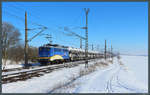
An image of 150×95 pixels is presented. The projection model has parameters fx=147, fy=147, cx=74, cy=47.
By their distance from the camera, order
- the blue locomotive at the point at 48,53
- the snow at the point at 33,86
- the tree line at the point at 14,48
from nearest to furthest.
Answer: the snow at the point at 33,86 → the blue locomotive at the point at 48,53 → the tree line at the point at 14,48

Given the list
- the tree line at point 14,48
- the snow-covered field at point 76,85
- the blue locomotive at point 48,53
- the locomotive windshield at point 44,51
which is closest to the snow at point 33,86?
the snow-covered field at point 76,85

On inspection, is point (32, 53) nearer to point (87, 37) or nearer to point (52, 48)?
point (52, 48)

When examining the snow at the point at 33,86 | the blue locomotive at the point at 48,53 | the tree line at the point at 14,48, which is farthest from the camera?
the tree line at the point at 14,48

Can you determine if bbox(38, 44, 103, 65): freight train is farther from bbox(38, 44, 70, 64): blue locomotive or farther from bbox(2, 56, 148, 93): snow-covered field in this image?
bbox(2, 56, 148, 93): snow-covered field

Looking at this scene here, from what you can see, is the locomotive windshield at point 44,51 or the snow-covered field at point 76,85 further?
the locomotive windshield at point 44,51

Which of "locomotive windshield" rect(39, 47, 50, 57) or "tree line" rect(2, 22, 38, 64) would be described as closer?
"locomotive windshield" rect(39, 47, 50, 57)

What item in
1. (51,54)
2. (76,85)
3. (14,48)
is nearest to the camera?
(76,85)

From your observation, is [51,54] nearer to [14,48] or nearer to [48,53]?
[48,53]

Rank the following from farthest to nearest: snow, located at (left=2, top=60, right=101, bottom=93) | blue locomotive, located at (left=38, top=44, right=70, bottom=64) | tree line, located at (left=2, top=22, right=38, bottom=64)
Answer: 1. tree line, located at (left=2, top=22, right=38, bottom=64)
2. blue locomotive, located at (left=38, top=44, right=70, bottom=64)
3. snow, located at (left=2, top=60, right=101, bottom=93)

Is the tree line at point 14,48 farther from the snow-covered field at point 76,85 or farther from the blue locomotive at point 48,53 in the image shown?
the snow-covered field at point 76,85

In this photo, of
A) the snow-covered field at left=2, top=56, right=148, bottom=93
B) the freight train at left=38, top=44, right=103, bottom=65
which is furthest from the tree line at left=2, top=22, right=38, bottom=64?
the snow-covered field at left=2, top=56, right=148, bottom=93

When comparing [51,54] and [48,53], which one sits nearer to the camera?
[48,53]

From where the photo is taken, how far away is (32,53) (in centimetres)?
3541

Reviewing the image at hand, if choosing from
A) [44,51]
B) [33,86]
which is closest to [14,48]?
[44,51]
